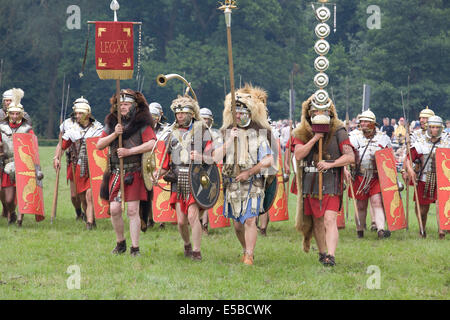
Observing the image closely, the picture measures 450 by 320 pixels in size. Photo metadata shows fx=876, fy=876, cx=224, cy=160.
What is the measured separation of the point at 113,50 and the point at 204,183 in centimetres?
165

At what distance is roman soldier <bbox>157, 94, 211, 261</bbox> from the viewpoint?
28.7 ft

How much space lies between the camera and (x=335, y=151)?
8531 millimetres

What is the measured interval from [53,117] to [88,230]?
32.8 meters

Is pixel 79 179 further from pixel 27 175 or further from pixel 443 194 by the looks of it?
pixel 443 194

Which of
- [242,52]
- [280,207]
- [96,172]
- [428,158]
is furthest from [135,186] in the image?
[242,52]

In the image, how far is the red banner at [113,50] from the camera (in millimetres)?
8883

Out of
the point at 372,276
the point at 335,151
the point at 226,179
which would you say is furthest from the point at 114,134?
the point at 372,276

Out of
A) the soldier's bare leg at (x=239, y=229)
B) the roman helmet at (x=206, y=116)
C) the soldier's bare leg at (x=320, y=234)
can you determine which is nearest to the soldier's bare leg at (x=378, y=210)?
the roman helmet at (x=206, y=116)

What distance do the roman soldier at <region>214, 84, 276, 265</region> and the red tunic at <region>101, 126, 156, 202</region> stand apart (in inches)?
30.6

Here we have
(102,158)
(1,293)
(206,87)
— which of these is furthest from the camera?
(206,87)

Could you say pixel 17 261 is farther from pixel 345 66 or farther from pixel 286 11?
pixel 286 11

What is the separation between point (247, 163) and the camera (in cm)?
853

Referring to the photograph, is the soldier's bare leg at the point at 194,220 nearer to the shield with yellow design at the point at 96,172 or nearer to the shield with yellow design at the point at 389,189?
the shield with yellow design at the point at 96,172

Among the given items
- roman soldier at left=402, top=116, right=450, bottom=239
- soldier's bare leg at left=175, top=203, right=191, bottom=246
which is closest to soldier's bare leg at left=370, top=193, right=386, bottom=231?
roman soldier at left=402, top=116, right=450, bottom=239
